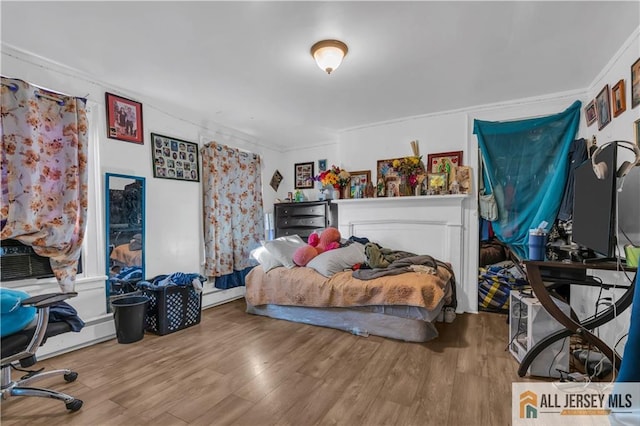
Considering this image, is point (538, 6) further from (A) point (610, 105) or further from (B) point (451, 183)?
(B) point (451, 183)

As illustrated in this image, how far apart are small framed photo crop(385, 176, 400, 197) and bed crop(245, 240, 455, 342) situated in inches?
34.0

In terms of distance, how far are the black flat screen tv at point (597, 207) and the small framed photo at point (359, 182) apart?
2267 mm

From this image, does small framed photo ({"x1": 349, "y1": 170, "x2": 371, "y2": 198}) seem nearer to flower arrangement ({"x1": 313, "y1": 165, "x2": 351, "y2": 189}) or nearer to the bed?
flower arrangement ({"x1": 313, "y1": 165, "x2": 351, "y2": 189})

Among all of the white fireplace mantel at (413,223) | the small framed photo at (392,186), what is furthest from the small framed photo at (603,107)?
the small framed photo at (392,186)

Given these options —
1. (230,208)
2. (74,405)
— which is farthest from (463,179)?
(74,405)

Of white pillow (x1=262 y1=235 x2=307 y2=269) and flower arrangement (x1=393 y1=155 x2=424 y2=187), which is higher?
flower arrangement (x1=393 y1=155 x2=424 y2=187)

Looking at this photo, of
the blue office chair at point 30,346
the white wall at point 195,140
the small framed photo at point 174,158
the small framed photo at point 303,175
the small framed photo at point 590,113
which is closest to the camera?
the blue office chair at point 30,346

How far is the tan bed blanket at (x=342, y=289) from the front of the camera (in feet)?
8.14

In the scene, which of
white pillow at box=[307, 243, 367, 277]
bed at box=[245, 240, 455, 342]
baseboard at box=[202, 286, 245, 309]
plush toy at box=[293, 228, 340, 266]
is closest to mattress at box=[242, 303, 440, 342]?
bed at box=[245, 240, 455, 342]

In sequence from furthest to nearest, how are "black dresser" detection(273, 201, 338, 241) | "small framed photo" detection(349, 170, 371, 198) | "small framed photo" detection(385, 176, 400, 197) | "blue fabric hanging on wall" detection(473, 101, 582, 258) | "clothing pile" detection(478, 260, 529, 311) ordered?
"black dresser" detection(273, 201, 338, 241), "small framed photo" detection(349, 170, 371, 198), "small framed photo" detection(385, 176, 400, 197), "clothing pile" detection(478, 260, 529, 311), "blue fabric hanging on wall" detection(473, 101, 582, 258)

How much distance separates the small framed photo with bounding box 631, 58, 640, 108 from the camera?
1.94m

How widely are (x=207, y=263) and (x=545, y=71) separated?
4020 mm

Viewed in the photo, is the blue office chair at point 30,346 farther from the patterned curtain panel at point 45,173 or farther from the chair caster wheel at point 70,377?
the patterned curtain panel at point 45,173

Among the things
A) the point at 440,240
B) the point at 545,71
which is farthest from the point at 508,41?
the point at 440,240
